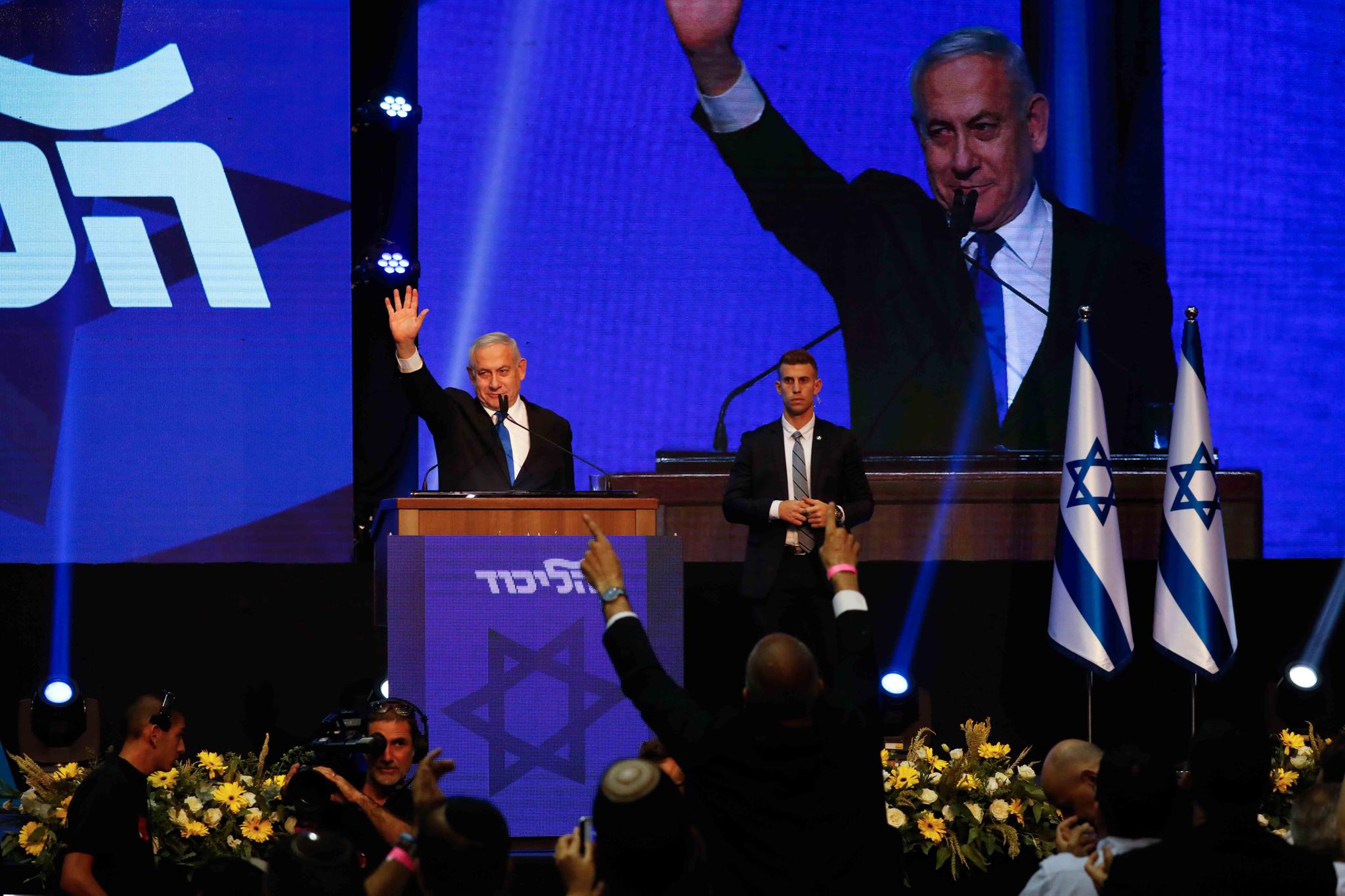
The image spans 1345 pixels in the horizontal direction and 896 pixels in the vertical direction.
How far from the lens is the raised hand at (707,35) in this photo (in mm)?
7703

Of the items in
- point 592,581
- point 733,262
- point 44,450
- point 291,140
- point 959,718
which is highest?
point 291,140

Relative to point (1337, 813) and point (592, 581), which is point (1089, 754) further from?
point (592, 581)

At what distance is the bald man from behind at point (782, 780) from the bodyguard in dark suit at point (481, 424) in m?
2.75

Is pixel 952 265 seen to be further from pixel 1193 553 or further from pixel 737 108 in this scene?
pixel 1193 553

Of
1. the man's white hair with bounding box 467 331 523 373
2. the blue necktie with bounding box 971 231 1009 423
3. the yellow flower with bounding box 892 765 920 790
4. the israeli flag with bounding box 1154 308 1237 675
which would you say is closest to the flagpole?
the israeli flag with bounding box 1154 308 1237 675

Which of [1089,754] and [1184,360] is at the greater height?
[1184,360]

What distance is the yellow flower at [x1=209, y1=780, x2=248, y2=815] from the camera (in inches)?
196

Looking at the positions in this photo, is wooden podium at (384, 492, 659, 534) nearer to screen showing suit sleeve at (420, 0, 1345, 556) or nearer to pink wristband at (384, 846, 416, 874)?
pink wristband at (384, 846, 416, 874)

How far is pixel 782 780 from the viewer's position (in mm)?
2980

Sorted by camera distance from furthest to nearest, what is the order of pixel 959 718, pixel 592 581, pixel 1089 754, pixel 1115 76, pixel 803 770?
pixel 1115 76, pixel 959 718, pixel 1089 754, pixel 592 581, pixel 803 770

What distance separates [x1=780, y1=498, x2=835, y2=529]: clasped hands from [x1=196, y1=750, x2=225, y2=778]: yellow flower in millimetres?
1996

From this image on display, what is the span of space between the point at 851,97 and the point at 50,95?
3739 millimetres

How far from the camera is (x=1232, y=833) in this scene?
2756 mm

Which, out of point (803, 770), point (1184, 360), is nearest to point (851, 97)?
point (1184, 360)
